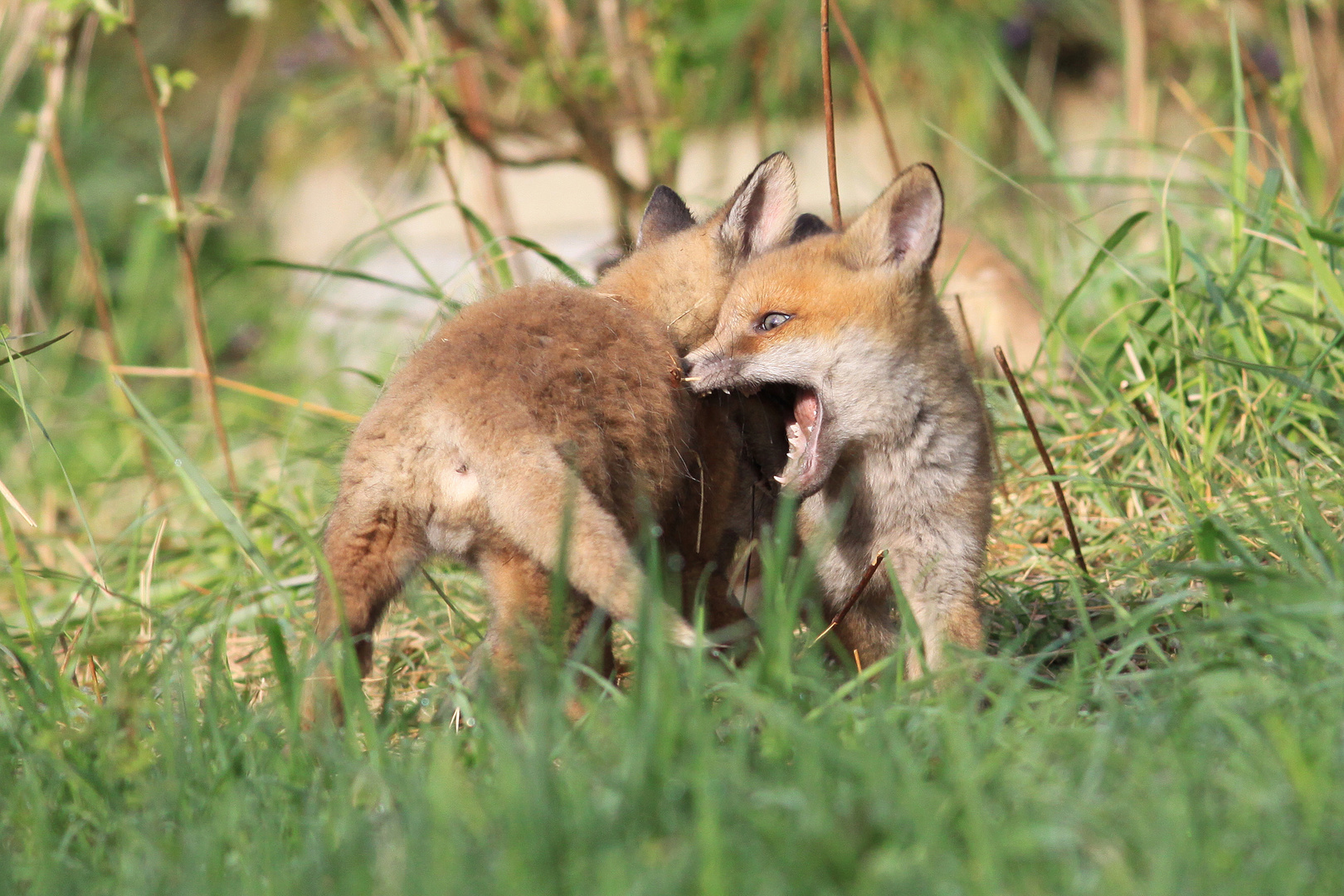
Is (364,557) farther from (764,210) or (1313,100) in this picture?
(1313,100)

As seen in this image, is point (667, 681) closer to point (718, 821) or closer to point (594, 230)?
point (718, 821)

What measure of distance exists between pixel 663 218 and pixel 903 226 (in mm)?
885

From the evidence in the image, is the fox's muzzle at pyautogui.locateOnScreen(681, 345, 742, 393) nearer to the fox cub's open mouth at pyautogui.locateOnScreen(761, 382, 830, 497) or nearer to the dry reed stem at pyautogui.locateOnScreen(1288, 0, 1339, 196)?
the fox cub's open mouth at pyautogui.locateOnScreen(761, 382, 830, 497)

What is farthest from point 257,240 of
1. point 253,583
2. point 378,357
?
point 253,583

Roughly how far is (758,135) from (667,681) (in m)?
4.73

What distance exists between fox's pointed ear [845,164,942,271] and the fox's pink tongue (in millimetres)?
364

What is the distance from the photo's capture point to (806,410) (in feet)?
10.4

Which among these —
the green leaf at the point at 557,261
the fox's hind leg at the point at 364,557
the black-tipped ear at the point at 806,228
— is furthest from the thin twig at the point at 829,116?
the fox's hind leg at the point at 364,557

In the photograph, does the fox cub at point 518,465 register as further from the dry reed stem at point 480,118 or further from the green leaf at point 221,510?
the dry reed stem at point 480,118

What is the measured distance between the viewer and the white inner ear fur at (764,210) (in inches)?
137

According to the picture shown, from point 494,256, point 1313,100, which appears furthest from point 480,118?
point 1313,100

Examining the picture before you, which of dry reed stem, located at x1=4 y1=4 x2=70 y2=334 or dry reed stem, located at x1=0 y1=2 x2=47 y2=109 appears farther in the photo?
dry reed stem, located at x1=0 y1=2 x2=47 y2=109

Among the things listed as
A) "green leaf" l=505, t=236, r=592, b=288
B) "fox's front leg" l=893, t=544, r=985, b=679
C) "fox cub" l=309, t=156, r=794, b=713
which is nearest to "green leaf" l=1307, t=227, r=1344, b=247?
"fox's front leg" l=893, t=544, r=985, b=679

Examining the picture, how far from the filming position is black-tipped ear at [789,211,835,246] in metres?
3.64
